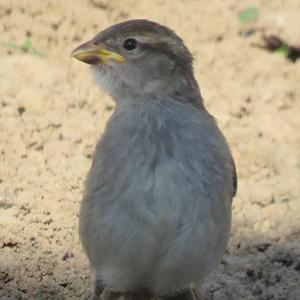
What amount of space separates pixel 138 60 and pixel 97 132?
5.25ft

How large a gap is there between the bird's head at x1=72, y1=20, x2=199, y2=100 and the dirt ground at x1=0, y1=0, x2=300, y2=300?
4.03 feet

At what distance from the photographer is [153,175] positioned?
19.0ft

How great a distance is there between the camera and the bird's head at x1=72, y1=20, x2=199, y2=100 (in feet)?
19.9

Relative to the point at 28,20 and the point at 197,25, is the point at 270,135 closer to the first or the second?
the point at 197,25

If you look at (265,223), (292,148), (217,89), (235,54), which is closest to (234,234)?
(265,223)

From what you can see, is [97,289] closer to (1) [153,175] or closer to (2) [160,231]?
(2) [160,231]

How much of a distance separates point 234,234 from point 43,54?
2.13 meters

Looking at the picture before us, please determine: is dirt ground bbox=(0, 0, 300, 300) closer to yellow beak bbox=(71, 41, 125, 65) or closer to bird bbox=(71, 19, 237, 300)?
bird bbox=(71, 19, 237, 300)

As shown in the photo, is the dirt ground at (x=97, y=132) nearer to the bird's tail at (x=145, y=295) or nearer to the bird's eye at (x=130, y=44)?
the bird's tail at (x=145, y=295)

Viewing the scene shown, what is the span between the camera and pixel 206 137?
5969mm

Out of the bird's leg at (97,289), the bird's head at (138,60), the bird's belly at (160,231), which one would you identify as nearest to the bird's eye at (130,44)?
the bird's head at (138,60)

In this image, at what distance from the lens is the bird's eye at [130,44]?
6.13 m

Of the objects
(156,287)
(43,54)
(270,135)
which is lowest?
(156,287)

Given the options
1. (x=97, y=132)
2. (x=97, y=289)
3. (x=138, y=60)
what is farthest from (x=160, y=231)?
(x=97, y=132)
